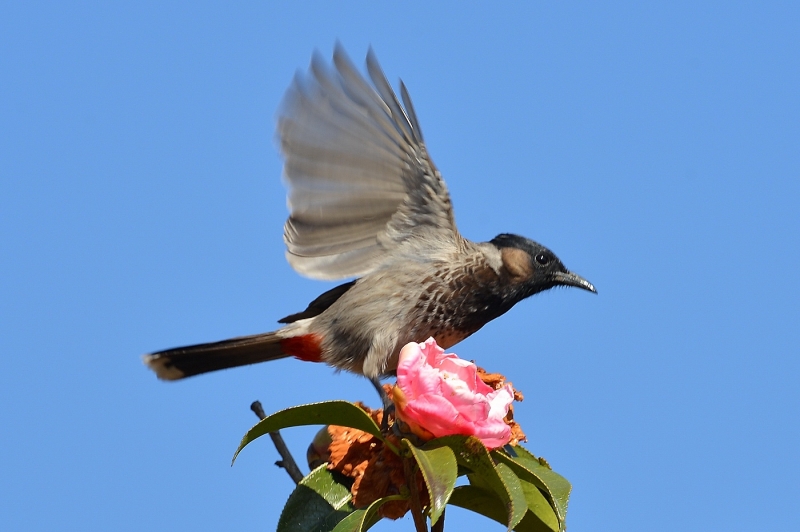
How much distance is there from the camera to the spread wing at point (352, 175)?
446cm

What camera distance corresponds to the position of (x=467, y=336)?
4902mm

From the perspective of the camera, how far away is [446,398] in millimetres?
2682

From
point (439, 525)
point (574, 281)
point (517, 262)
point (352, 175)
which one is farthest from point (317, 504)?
point (574, 281)

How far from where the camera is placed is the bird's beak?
5.38 metres

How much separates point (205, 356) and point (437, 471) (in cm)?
285

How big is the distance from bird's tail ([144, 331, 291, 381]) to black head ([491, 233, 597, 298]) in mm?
1311

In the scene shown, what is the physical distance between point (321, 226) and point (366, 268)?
A: 1.07 feet

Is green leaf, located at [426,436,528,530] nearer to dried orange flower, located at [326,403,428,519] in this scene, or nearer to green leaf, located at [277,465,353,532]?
dried orange flower, located at [326,403,428,519]

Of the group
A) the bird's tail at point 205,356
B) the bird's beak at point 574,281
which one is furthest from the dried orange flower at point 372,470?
the bird's beak at point 574,281

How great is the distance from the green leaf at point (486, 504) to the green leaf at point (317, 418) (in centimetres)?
39

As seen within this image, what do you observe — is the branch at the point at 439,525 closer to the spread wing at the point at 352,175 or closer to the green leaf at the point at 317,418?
the green leaf at the point at 317,418

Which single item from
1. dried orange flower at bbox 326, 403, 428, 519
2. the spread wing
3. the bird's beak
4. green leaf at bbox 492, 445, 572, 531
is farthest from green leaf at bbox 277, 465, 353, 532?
the bird's beak

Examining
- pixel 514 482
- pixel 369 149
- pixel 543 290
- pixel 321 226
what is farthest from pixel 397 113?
pixel 514 482

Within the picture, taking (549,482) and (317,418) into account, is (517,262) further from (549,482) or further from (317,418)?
(317,418)
